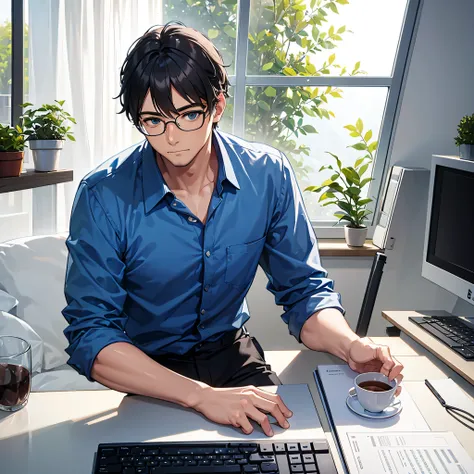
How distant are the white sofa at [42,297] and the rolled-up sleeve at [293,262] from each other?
2.40 feet

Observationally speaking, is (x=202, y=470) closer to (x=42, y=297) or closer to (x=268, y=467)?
(x=268, y=467)

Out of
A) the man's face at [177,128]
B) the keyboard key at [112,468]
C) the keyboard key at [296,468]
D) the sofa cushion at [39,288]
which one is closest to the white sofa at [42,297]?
the sofa cushion at [39,288]

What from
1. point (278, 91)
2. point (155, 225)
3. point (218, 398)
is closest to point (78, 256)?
point (155, 225)

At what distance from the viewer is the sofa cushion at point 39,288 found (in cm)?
199

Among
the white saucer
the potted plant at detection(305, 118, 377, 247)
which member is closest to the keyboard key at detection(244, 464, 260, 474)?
the white saucer

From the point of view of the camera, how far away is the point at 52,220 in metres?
2.68

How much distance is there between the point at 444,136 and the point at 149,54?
223cm

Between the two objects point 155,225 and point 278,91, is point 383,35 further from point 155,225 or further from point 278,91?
point 155,225

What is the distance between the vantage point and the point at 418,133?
3135 mm

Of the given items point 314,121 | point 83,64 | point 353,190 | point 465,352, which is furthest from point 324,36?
point 465,352

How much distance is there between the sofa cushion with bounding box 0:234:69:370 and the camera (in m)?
1.99

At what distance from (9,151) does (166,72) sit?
91 cm

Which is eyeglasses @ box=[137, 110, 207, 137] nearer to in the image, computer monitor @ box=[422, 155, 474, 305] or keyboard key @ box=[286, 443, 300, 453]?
keyboard key @ box=[286, 443, 300, 453]

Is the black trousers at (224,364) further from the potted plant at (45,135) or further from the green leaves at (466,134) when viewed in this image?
the green leaves at (466,134)
